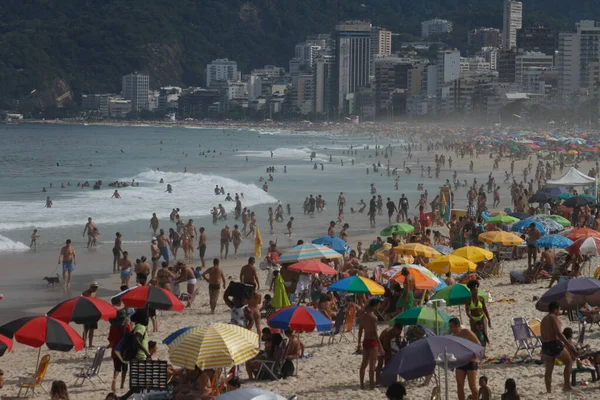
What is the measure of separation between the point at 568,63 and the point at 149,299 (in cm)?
13470

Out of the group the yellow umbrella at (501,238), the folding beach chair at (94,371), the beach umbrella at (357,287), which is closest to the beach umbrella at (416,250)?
the yellow umbrella at (501,238)

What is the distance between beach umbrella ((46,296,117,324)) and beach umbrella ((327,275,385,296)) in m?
2.53

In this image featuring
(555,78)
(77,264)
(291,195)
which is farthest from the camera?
(555,78)

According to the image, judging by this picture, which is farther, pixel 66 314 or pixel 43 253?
pixel 43 253

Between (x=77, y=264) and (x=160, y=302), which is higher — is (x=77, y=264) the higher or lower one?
the lower one

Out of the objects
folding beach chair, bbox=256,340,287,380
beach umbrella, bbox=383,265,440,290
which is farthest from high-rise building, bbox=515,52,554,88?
folding beach chair, bbox=256,340,287,380

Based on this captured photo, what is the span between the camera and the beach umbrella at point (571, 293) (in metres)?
9.20

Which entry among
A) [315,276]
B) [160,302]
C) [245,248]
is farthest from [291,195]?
[160,302]

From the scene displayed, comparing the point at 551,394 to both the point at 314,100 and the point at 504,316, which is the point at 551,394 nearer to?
the point at 504,316

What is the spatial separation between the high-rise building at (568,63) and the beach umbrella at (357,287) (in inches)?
4999

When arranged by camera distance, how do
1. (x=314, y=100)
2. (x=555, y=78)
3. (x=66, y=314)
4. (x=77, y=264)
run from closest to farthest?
1. (x=66, y=314)
2. (x=77, y=264)
3. (x=555, y=78)
4. (x=314, y=100)

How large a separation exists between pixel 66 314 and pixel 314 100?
18647cm

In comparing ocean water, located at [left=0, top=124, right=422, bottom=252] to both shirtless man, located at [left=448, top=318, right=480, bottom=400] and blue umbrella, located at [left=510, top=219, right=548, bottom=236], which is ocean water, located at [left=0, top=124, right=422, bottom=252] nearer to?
blue umbrella, located at [left=510, top=219, right=548, bottom=236]

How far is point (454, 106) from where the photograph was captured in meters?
151
